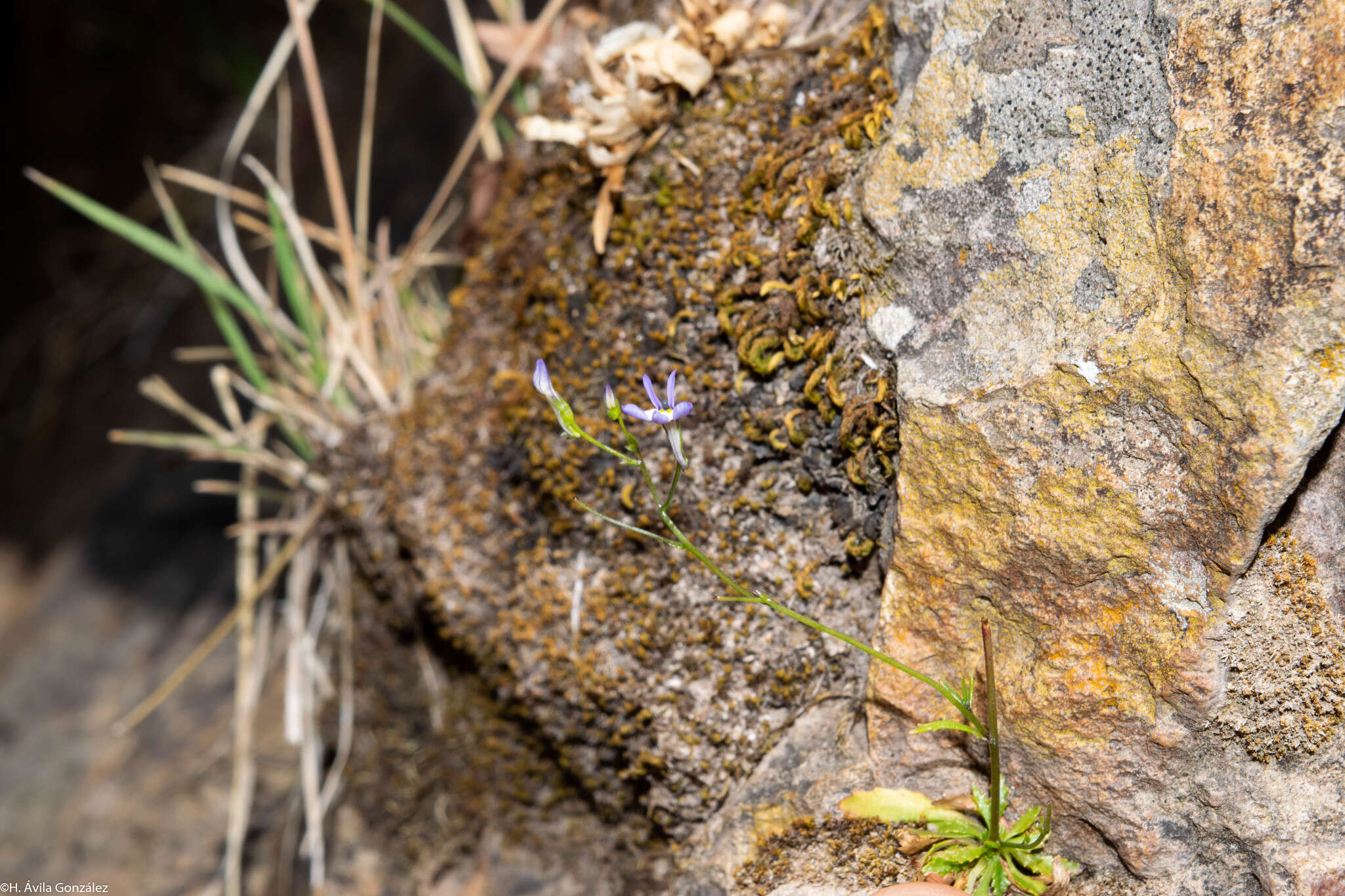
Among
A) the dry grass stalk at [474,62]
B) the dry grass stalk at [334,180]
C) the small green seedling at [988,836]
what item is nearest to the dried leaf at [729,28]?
the dry grass stalk at [474,62]

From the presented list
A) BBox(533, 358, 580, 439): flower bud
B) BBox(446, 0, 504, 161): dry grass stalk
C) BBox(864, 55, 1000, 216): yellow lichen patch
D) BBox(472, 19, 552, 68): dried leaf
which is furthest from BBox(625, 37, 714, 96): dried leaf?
BBox(533, 358, 580, 439): flower bud

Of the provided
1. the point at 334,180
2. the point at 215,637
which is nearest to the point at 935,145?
the point at 334,180

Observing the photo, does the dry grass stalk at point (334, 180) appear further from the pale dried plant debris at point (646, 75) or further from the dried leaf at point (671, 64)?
the dried leaf at point (671, 64)

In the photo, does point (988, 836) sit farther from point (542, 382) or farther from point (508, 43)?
point (508, 43)

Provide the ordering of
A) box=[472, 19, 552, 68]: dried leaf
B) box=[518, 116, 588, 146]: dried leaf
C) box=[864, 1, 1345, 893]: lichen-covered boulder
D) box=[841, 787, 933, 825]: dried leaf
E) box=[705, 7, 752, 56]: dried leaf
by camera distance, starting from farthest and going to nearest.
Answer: box=[472, 19, 552, 68]: dried leaf < box=[518, 116, 588, 146]: dried leaf < box=[705, 7, 752, 56]: dried leaf < box=[841, 787, 933, 825]: dried leaf < box=[864, 1, 1345, 893]: lichen-covered boulder

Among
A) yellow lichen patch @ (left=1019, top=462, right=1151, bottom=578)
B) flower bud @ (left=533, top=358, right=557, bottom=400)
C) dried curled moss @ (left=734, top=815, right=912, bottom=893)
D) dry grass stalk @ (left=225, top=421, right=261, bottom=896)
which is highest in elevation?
yellow lichen patch @ (left=1019, top=462, right=1151, bottom=578)

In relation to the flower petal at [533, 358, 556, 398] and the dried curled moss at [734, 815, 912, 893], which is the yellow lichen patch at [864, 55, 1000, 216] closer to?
the flower petal at [533, 358, 556, 398]

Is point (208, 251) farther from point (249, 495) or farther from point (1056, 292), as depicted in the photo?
point (1056, 292)

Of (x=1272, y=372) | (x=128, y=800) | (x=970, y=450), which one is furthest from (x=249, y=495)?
(x=1272, y=372)
